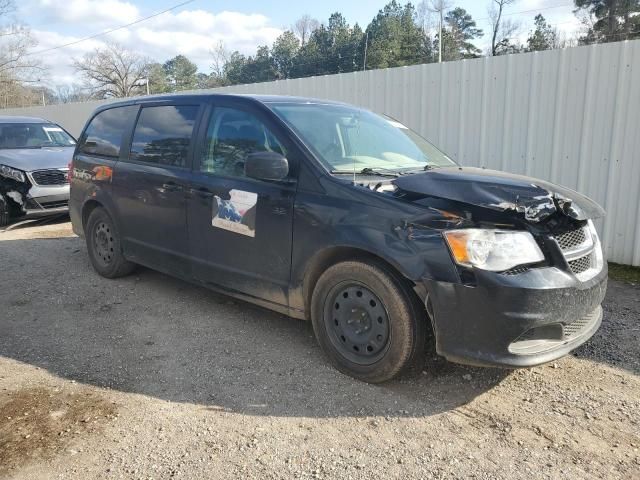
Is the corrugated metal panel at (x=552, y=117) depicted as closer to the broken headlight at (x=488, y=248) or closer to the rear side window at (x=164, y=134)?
the broken headlight at (x=488, y=248)

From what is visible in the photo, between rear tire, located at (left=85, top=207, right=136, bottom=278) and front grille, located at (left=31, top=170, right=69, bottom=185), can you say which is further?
front grille, located at (left=31, top=170, right=69, bottom=185)

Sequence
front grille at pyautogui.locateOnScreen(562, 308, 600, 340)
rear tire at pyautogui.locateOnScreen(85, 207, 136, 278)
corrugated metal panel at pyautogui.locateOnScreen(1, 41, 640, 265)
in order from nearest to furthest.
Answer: front grille at pyautogui.locateOnScreen(562, 308, 600, 340) → rear tire at pyautogui.locateOnScreen(85, 207, 136, 278) → corrugated metal panel at pyautogui.locateOnScreen(1, 41, 640, 265)

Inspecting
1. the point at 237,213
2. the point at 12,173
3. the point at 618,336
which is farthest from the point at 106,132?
the point at 618,336

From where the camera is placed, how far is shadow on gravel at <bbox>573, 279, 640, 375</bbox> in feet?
12.5

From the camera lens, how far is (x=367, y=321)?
132 inches

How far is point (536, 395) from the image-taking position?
329 cm

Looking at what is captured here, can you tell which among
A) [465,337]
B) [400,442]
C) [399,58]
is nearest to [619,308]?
[465,337]

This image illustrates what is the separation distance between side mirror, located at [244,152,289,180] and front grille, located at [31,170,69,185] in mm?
6375

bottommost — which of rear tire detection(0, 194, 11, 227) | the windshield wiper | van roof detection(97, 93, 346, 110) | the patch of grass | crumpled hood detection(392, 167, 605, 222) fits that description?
the patch of grass

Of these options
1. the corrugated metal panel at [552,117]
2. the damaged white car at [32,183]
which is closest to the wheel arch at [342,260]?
the corrugated metal panel at [552,117]

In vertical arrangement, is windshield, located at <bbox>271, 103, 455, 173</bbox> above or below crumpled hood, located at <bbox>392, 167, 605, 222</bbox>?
above

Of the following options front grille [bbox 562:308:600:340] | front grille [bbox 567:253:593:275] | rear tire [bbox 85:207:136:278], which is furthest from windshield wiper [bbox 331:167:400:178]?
rear tire [bbox 85:207:136:278]

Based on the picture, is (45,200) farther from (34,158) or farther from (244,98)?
(244,98)

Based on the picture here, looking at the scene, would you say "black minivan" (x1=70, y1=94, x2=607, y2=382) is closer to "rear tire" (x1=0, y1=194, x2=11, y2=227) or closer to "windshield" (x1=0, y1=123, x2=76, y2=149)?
"rear tire" (x1=0, y1=194, x2=11, y2=227)
